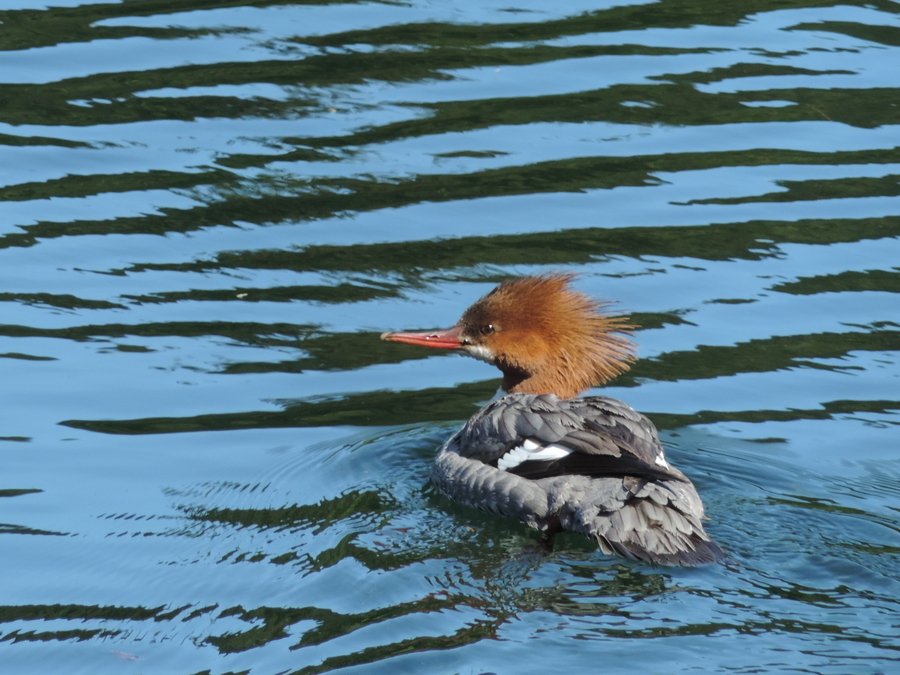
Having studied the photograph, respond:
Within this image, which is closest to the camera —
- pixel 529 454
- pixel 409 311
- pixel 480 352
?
pixel 529 454

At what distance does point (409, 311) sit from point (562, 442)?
8.26ft

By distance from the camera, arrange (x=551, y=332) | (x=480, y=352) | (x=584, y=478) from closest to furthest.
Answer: (x=584, y=478), (x=551, y=332), (x=480, y=352)

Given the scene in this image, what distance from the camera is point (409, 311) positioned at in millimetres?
8953

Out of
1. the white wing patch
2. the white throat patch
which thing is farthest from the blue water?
the white throat patch

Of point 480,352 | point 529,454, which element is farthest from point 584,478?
point 480,352

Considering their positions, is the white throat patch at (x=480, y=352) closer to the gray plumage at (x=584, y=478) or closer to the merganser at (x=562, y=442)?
the merganser at (x=562, y=442)

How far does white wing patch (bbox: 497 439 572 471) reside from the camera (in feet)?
22.0

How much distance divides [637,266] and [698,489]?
2.57 meters

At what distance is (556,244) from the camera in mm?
9531

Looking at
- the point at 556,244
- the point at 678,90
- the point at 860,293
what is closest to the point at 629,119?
the point at 678,90

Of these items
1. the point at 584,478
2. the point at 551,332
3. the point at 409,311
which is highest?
the point at 551,332

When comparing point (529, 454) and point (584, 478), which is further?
point (529, 454)

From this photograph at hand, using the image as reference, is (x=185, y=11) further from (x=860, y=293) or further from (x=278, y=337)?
(x=860, y=293)

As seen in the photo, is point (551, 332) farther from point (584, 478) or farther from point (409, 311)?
point (409, 311)
